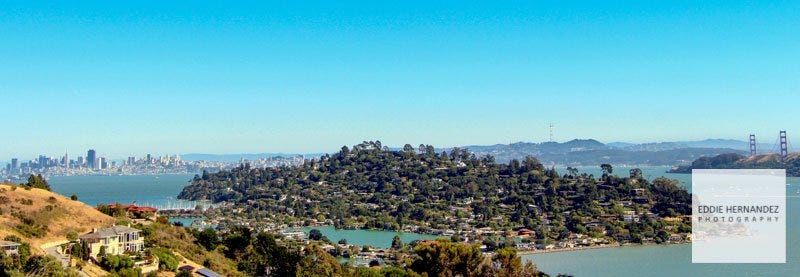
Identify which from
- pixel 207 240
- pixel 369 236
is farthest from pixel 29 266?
pixel 369 236

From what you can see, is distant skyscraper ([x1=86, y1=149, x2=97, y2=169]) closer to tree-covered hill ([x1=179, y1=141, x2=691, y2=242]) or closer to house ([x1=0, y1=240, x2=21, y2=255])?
tree-covered hill ([x1=179, y1=141, x2=691, y2=242])

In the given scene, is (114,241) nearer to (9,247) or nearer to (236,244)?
(9,247)

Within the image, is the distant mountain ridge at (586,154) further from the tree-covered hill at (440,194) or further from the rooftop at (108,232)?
the rooftop at (108,232)

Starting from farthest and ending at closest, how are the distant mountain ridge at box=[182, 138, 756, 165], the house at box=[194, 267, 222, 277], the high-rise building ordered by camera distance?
the distant mountain ridge at box=[182, 138, 756, 165] < the high-rise building < the house at box=[194, 267, 222, 277]

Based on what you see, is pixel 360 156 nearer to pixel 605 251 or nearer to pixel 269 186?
pixel 269 186

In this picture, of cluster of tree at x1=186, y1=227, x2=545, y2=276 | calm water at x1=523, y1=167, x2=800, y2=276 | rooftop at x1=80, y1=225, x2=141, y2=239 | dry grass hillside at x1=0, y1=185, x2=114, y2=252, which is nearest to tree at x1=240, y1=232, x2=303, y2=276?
cluster of tree at x1=186, y1=227, x2=545, y2=276

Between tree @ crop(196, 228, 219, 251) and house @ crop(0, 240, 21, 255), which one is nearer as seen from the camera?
house @ crop(0, 240, 21, 255)
